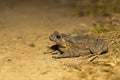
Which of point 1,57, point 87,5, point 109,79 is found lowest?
point 109,79

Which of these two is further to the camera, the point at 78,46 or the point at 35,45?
the point at 35,45

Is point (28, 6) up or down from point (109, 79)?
up

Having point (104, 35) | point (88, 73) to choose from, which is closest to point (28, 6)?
point (104, 35)

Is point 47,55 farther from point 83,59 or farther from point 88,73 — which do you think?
point 88,73

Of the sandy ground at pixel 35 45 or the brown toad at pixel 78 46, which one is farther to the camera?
the brown toad at pixel 78 46
